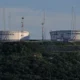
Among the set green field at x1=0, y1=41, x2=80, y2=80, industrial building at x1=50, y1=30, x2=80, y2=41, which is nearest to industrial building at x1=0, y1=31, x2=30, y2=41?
industrial building at x1=50, y1=30, x2=80, y2=41

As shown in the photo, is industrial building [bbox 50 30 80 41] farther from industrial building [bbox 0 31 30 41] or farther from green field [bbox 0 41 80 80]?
green field [bbox 0 41 80 80]

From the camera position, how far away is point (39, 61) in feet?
178

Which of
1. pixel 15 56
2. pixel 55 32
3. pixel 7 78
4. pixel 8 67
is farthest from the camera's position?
pixel 55 32

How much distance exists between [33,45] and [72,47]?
5436 mm

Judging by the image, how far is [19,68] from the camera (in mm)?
52312

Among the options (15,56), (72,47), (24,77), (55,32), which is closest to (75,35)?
(55,32)

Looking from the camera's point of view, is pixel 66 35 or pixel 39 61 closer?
pixel 39 61

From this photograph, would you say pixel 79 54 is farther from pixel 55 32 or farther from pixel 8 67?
pixel 55 32

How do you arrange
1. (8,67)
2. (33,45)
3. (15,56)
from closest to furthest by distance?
(8,67)
(15,56)
(33,45)

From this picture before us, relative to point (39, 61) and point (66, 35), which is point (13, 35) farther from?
point (39, 61)

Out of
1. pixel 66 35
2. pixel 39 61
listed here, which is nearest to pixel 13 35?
pixel 66 35

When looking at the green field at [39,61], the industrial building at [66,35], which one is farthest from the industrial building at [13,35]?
the green field at [39,61]

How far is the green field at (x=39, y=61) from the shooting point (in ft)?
165

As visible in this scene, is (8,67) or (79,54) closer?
(8,67)
